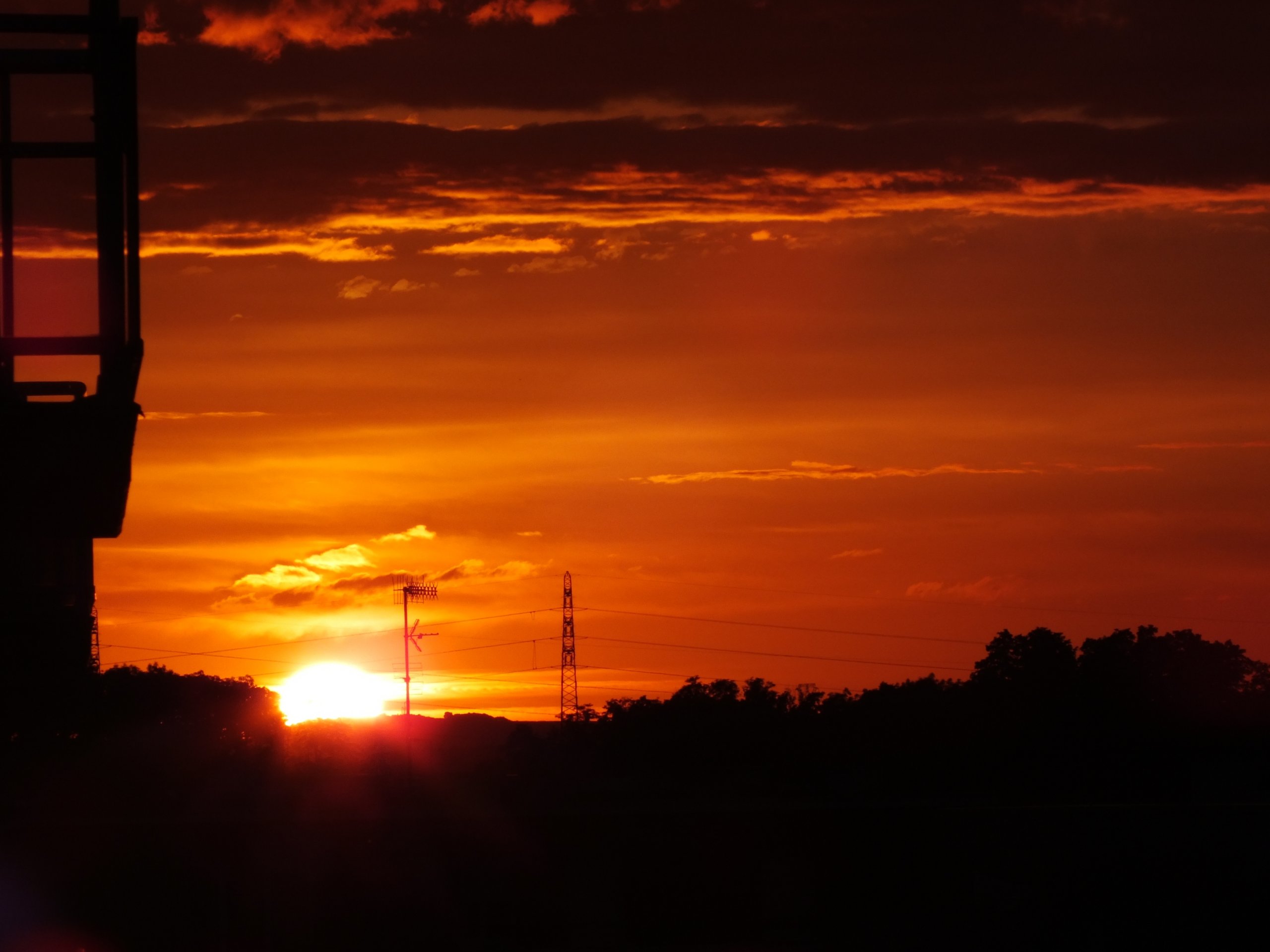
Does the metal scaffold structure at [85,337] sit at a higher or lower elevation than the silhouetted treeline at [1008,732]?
higher

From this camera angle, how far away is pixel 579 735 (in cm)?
10594

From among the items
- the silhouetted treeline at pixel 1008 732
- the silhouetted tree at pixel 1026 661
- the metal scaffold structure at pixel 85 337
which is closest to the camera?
the metal scaffold structure at pixel 85 337

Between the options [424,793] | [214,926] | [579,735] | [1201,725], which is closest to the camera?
[214,926]

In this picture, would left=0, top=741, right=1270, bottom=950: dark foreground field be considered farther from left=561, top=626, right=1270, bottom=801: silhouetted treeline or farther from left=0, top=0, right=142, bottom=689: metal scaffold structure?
left=561, top=626, right=1270, bottom=801: silhouetted treeline

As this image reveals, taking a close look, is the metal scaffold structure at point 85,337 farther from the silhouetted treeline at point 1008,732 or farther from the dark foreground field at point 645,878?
the silhouetted treeline at point 1008,732

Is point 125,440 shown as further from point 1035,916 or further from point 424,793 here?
point 424,793

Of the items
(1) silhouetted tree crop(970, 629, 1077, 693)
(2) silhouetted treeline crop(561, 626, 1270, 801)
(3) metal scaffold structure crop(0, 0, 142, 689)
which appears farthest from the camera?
(1) silhouetted tree crop(970, 629, 1077, 693)

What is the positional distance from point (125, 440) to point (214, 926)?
526 cm

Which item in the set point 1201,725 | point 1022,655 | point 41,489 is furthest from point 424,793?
point 1022,655

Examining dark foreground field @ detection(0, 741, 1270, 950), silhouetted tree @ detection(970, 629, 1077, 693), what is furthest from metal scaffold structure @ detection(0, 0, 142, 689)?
silhouetted tree @ detection(970, 629, 1077, 693)

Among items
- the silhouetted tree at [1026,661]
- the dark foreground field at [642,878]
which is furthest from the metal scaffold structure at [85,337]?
the silhouetted tree at [1026,661]

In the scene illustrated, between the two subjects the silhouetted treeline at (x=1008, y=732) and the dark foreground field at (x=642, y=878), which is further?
the silhouetted treeline at (x=1008, y=732)

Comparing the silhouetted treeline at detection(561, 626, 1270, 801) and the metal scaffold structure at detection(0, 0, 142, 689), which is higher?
the metal scaffold structure at detection(0, 0, 142, 689)

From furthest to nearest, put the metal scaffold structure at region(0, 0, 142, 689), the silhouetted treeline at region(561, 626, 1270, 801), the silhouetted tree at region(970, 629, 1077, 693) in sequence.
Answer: the silhouetted tree at region(970, 629, 1077, 693) → the silhouetted treeline at region(561, 626, 1270, 801) → the metal scaffold structure at region(0, 0, 142, 689)
